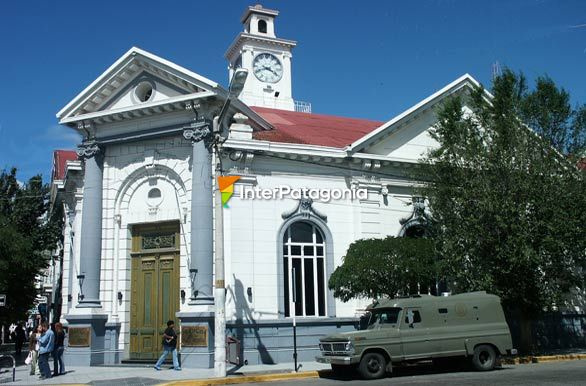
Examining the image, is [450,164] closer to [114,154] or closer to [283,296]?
[283,296]

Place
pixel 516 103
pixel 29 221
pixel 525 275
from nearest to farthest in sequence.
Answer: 1. pixel 525 275
2. pixel 516 103
3. pixel 29 221

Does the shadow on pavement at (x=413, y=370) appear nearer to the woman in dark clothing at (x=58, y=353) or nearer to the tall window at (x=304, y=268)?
the tall window at (x=304, y=268)

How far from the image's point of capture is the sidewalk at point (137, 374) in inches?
645

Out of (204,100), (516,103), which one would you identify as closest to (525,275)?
(516,103)

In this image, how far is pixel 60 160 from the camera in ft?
111

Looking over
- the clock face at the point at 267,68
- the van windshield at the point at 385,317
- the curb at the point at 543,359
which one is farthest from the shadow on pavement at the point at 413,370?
the clock face at the point at 267,68

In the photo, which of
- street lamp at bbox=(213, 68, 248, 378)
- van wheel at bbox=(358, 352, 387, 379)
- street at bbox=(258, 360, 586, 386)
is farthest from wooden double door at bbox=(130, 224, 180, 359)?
van wheel at bbox=(358, 352, 387, 379)

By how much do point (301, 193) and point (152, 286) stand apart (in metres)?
5.98

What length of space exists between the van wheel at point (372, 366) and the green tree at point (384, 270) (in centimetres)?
389

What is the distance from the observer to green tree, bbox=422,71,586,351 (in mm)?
19891

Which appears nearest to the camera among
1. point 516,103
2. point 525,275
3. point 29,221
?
point 525,275

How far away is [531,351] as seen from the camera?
21.5m

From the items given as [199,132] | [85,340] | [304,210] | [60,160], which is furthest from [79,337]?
[60,160]

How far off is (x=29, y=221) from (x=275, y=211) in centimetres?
1783
